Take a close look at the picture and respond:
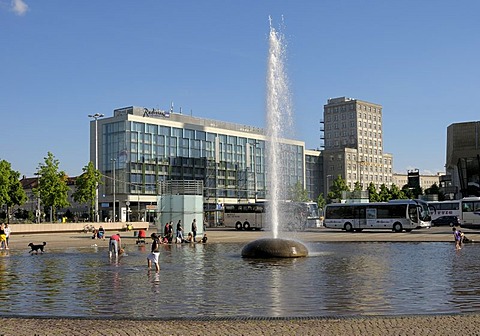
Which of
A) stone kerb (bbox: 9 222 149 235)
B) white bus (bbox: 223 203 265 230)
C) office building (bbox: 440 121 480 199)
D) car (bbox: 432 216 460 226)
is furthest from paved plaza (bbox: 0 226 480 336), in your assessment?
office building (bbox: 440 121 480 199)

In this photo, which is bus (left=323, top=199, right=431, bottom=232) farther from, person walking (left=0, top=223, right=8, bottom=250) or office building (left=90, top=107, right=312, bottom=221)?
person walking (left=0, top=223, right=8, bottom=250)

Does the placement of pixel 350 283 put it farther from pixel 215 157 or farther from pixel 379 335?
pixel 215 157

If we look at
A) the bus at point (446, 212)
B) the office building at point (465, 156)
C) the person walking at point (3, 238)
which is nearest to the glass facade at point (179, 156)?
the bus at point (446, 212)

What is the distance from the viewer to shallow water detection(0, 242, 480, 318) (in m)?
14.4

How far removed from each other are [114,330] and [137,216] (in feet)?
340

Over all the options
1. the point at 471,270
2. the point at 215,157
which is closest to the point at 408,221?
the point at 471,270

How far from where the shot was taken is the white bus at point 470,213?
67.4 m

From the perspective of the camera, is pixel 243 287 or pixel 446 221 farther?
pixel 446 221

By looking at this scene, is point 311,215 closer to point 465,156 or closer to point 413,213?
point 413,213

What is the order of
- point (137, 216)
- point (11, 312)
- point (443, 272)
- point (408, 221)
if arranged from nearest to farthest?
point (11, 312), point (443, 272), point (408, 221), point (137, 216)

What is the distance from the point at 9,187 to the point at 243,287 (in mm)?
70700

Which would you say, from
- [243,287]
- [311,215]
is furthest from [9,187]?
[243,287]

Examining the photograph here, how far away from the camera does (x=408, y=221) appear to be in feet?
213

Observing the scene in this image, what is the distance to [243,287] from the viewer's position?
61.2 ft
